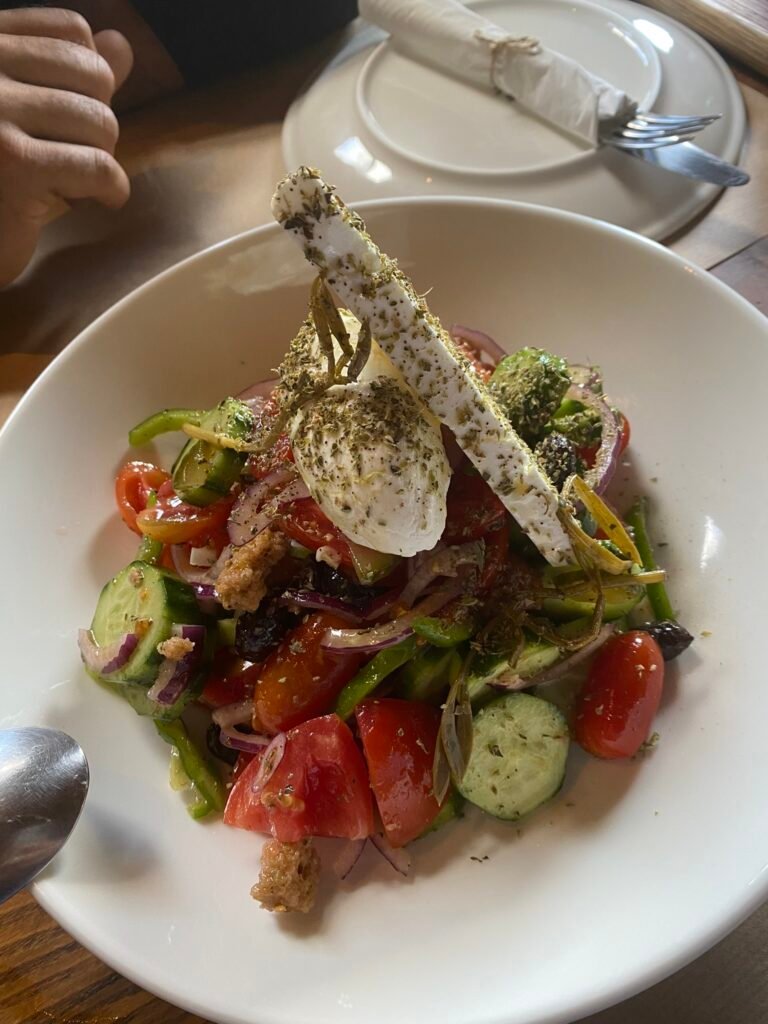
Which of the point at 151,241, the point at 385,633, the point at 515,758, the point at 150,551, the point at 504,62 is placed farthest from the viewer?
the point at 151,241

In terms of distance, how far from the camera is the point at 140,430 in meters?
1.90

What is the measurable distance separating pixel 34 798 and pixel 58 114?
2.04m

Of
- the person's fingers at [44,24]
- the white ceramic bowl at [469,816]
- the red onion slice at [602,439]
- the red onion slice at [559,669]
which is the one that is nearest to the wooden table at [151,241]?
the white ceramic bowl at [469,816]

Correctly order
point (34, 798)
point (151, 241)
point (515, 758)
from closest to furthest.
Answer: point (34, 798) < point (515, 758) < point (151, 241)

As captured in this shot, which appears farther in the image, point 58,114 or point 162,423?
point 58,114

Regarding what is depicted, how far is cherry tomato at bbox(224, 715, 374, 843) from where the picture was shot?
4.61 feet

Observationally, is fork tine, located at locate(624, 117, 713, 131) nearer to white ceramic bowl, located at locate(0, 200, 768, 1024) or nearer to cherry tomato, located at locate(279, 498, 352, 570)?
white ceramic bowl, located at locate(0, 200, 768, 1024)

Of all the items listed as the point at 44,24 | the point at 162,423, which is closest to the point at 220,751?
the point at 162,423

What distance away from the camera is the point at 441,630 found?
151 centimetres

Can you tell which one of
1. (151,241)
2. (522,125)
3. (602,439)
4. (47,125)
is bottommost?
(151,241)

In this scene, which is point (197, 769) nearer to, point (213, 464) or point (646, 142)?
point (213, 464)

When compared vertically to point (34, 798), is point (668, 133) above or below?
above

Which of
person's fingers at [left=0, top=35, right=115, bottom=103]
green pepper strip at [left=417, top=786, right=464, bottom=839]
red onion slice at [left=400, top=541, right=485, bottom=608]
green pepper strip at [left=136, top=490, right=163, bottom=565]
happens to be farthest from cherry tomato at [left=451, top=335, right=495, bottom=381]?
person's fingers at [left=0, top=35, right=115, bottom=103]

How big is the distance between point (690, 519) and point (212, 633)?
1083 millimetres
